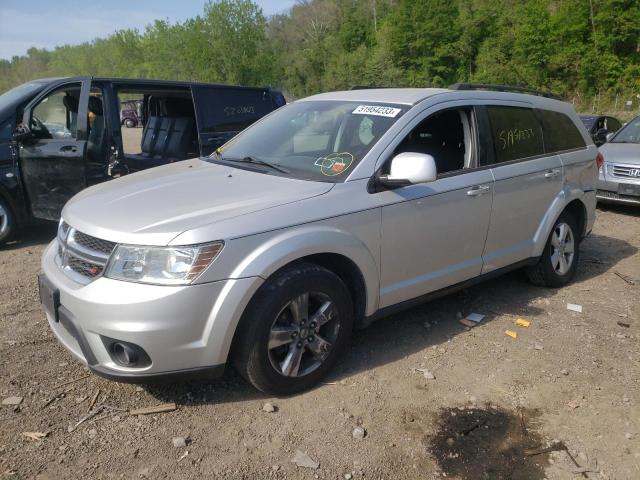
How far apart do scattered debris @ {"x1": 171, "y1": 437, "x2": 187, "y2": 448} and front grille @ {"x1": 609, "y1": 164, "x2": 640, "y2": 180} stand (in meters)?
7.84

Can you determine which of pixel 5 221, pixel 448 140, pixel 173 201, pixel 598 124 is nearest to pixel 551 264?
pixel 448 140

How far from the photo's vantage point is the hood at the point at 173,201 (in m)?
2.73

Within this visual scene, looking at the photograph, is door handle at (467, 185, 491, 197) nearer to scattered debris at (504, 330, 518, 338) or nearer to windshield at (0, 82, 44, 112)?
scattered debris at (504, 330, 518, 338)

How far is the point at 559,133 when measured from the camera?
192 inches

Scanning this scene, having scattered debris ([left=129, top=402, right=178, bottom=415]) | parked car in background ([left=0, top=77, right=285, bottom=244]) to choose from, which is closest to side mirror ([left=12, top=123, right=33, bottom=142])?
parked car in background ([left=0, top=77, right=285, bottom=244])

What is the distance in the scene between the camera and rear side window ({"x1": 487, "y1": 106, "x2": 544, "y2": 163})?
4.20 meters

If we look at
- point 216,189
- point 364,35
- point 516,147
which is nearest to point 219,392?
point 216,189

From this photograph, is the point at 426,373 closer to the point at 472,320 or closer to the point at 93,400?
the point at 472,320

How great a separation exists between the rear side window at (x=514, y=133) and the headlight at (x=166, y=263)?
257cm

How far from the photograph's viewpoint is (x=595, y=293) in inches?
195

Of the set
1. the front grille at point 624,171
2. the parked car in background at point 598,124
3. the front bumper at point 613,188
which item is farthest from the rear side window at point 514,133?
the parked car in background at point 598,124

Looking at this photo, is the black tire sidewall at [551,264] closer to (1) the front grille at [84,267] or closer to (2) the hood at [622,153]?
(1) the front grille at [84,267]

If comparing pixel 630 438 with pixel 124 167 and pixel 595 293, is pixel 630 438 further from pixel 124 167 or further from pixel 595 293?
pixel 124 167

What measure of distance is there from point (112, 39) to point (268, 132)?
95.5 metres
